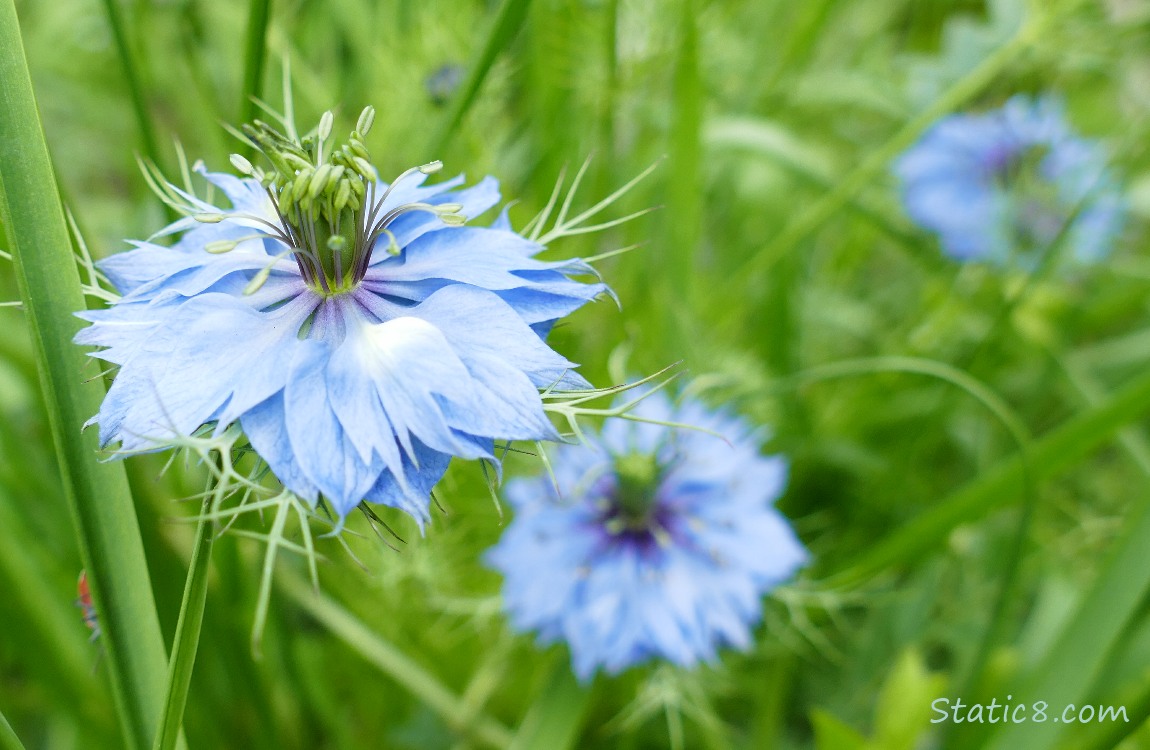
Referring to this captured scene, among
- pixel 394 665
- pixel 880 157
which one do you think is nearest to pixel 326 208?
pixel 394 665

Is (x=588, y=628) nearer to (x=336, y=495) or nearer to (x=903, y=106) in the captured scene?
(x=336, y=495)

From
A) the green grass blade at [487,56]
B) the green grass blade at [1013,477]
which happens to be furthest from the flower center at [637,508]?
the green grass blade at [487,56]

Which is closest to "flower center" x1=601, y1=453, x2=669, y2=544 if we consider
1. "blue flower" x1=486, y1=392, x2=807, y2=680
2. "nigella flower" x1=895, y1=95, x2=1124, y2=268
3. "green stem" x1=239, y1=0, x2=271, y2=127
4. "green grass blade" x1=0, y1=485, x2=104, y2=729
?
"blue flower" x1=486, y1=392, x2=807, y2=680

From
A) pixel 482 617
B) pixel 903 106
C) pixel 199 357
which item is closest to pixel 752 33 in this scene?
pixel 903 106

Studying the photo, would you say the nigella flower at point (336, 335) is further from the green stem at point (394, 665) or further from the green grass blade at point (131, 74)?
the green stem at point (394, 665)

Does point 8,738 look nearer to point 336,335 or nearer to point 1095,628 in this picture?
point 336,335
